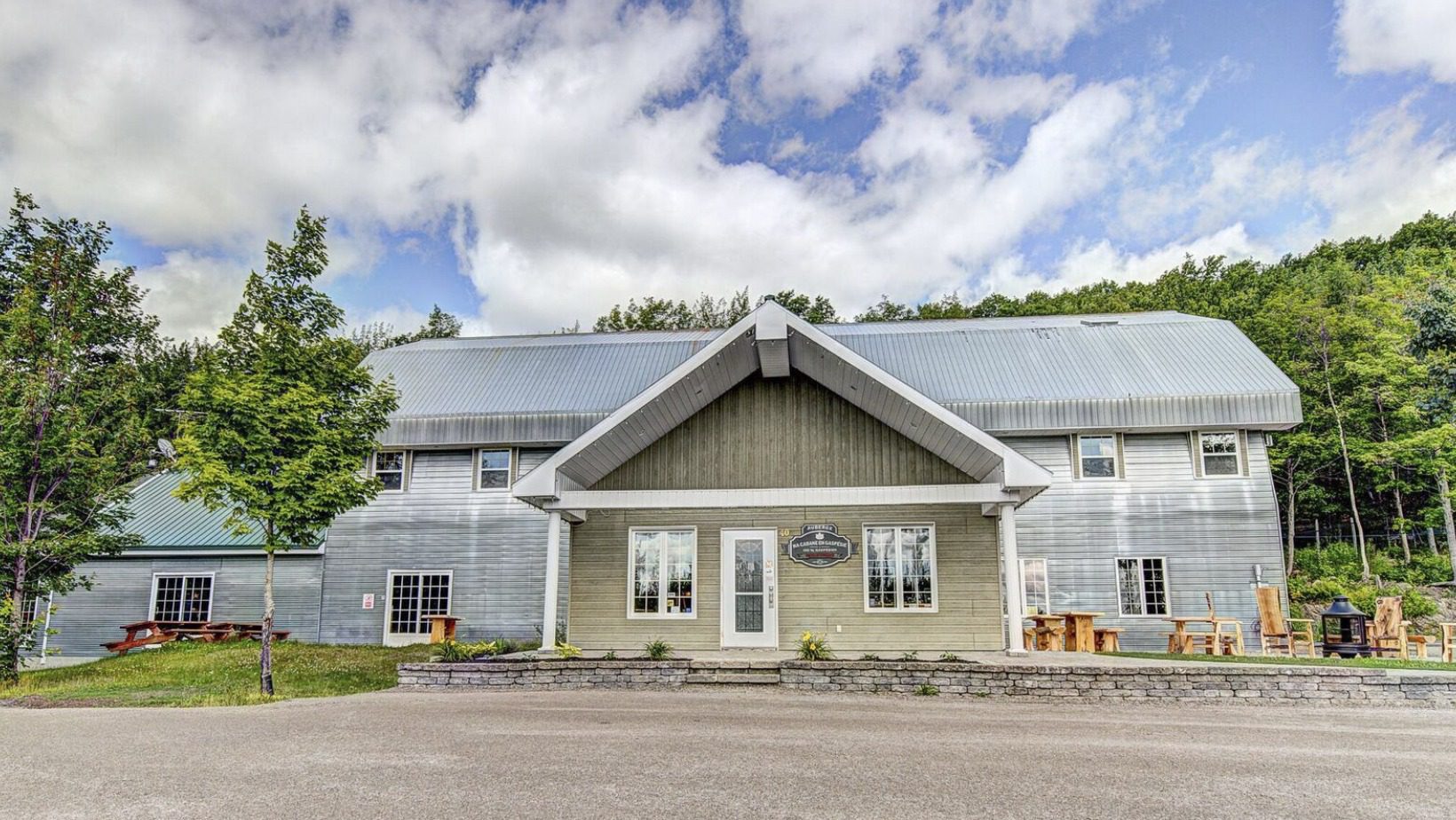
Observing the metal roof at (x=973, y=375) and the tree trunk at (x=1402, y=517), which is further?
the tree trunk at (x=1402, y=517)

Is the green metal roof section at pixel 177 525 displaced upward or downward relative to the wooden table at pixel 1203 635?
upward

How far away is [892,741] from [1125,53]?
14487 mm

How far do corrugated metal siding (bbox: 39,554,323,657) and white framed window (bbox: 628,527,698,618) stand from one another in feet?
30.5

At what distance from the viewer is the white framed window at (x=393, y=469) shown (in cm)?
1741

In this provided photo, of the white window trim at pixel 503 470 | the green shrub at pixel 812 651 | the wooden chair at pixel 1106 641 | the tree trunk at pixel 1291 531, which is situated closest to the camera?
the green shrub at pixel 812 651

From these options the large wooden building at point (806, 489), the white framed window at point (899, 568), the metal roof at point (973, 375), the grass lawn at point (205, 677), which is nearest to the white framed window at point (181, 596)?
the large wooden building at point (806, 489)

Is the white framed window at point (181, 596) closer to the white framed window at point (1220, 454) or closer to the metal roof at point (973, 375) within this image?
the metal roof at point (973, 375)

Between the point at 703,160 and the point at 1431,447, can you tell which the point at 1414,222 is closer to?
the point at 1431,447

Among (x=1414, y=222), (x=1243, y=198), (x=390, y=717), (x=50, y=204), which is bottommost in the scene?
(x=390, y=717)

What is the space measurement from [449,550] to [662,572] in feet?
20.6

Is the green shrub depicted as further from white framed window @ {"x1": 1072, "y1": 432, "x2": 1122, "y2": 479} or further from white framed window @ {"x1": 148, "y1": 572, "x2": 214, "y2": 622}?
white framed window @ {"x1": 148, "y1": 572, "x2": 214, "y2": 622}

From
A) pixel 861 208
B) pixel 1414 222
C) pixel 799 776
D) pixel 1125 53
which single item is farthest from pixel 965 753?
pixel 1414 222

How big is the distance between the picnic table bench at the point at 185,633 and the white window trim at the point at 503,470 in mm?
5153

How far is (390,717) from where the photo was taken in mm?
8211
